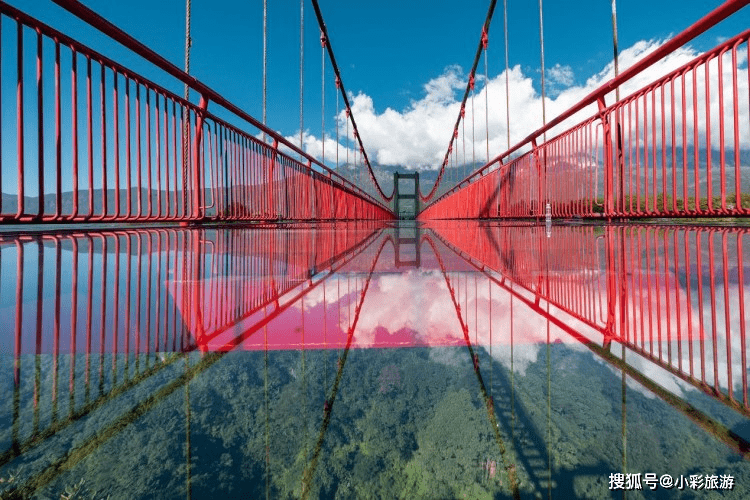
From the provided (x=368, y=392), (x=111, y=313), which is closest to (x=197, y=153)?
(x=111, y=313)

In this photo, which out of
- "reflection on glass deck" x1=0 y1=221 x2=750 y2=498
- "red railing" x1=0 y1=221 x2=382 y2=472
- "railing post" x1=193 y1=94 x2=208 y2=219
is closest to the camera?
"reflection on glass deck" x1=0 y1=221 x2=750 y2=498

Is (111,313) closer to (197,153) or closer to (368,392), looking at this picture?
(368,392)

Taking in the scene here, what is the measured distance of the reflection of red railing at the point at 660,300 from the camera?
0.50 m

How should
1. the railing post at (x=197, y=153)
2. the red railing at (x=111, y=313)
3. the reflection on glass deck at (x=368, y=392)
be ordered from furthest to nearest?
the railing post at (x=197, y=153) < the red railing at (x=111, y=313) < the reflection on glass deck at (x=368, y=392)

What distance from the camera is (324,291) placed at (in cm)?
103

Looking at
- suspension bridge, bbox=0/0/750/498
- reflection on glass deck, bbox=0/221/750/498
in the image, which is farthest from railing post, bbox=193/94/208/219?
reflection on glass deck, bbox=0/221/750/498

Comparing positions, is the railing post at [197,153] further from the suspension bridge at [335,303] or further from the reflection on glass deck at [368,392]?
the reflection on glass deck at [368,392]

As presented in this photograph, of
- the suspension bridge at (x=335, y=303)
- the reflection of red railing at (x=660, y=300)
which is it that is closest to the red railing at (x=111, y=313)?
the suspension bridge at (x=335, y=303)

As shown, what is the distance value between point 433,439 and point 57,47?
2235mm

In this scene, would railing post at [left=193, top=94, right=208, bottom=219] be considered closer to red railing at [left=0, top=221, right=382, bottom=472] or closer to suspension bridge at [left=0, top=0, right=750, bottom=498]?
suspension bridge at [left=0, top=0, right=750, bottom=498]

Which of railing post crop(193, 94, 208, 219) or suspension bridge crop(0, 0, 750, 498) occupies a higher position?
railing post crop(193, 94, 208, 219)

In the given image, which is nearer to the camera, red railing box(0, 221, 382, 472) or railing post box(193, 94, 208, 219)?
red railing box(0, 221, 382, 472)

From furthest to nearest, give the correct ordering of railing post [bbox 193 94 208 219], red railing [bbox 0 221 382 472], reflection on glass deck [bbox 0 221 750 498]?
railing post [bbox 193 94 208 219] → red railing [bbox 0 221 382 472] → reflection on glass deck [bbox 0 221 750 498]

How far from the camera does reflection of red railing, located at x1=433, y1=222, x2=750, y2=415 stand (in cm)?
50
